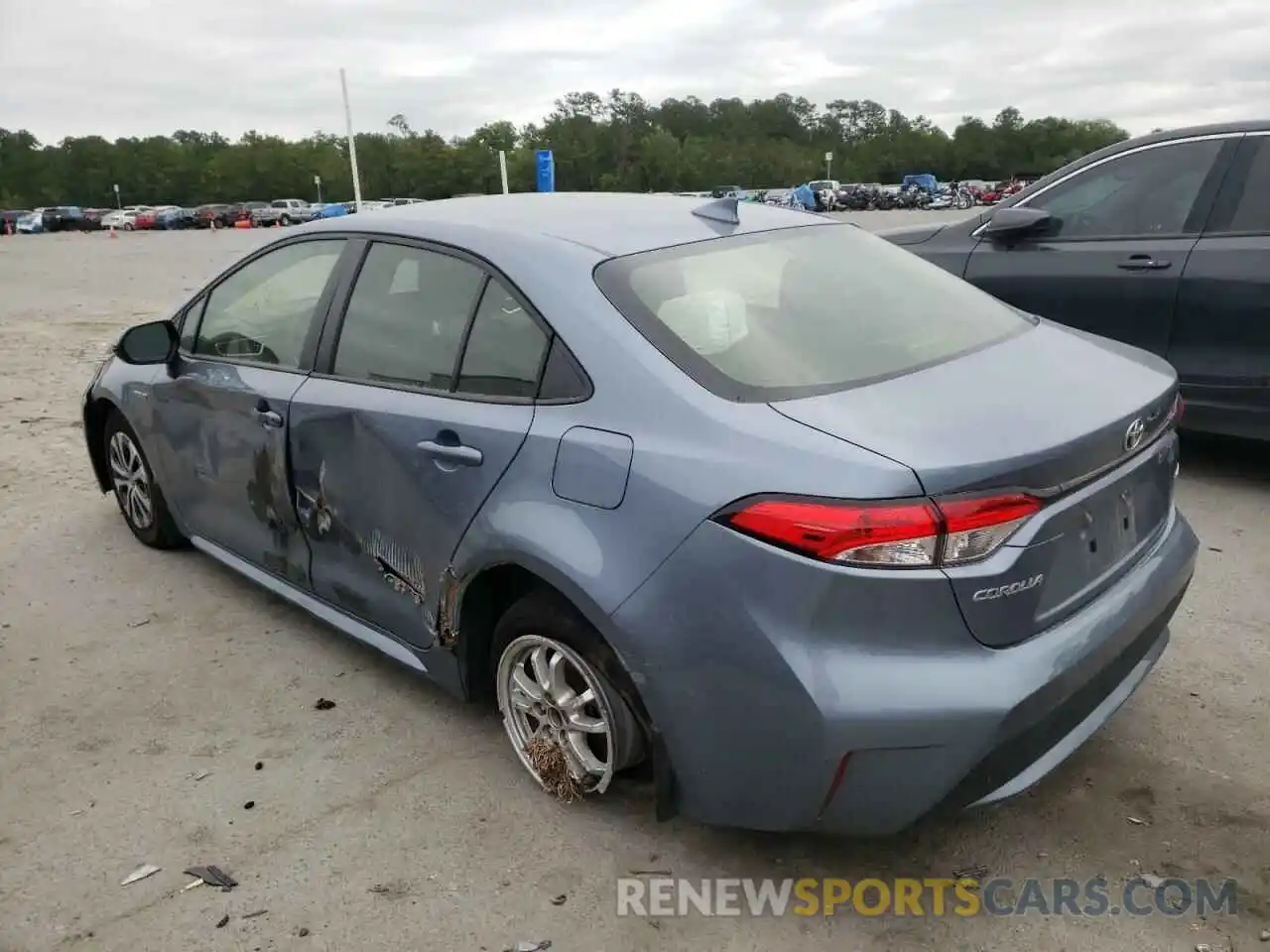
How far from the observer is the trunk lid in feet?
7.18

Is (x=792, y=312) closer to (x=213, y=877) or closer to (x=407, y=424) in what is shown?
(x=407, y=424)

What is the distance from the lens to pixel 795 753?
7.34 feet

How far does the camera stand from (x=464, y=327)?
3.04m

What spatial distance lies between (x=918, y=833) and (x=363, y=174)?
11611cm

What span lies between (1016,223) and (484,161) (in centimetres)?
10636

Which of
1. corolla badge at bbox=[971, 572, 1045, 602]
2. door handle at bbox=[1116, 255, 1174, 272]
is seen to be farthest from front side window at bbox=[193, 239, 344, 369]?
door handle at bbox=[1116, 255, 1174, 272]

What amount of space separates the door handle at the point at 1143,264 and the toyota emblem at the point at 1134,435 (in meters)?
3.12

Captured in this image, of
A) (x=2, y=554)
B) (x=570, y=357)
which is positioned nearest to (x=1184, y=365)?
(x=570, y=357)

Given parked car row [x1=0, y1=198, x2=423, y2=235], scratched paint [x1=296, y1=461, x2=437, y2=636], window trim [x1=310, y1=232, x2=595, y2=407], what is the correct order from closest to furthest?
window trim [x1=310, y1=232, x2=595, y2=407] → scratched paint [x1=296, y1=461, x2=437, y2=636] → parked car row [x1=0, y1=198, x2=423, y2=235]

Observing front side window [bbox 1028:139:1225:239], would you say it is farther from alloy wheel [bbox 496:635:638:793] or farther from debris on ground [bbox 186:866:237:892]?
debris on ground [bbox 186:866:237:892]

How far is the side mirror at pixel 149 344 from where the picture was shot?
164 inches

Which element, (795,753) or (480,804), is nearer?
(795,753)

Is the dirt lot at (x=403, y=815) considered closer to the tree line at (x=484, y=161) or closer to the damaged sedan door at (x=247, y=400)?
the damaged sedan door at (x=247, y=400)

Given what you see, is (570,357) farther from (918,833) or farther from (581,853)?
(918,833)
